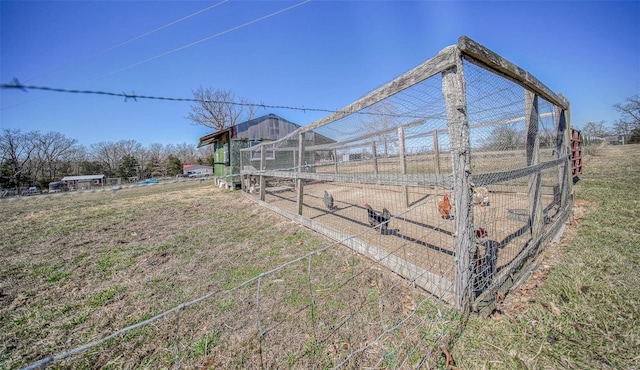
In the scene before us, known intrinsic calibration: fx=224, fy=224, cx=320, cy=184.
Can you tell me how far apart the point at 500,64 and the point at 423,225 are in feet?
8.84

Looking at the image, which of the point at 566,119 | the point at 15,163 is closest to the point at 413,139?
the point at 566,119

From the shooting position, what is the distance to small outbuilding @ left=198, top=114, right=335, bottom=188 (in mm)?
10609

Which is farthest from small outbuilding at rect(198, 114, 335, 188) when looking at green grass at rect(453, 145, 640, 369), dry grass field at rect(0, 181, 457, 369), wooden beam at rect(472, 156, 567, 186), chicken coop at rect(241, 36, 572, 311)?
green grass at rect(453, 145, 640, 369)

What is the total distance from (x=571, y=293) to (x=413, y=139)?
3.91m

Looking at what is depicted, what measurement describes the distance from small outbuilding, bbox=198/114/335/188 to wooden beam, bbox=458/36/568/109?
17.8 ft

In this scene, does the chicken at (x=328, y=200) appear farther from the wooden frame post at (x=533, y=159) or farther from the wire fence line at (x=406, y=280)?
the wooden frame post at (x=533, y=159)

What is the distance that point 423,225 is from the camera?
4.01 m

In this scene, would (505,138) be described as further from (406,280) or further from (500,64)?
(406,280)

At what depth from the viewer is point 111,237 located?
14.7 feet

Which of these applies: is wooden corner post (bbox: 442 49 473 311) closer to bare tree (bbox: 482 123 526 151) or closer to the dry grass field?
the dry grass field

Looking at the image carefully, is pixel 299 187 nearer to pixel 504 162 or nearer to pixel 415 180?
pixel 415 180

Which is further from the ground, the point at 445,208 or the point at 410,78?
the point at 410,78

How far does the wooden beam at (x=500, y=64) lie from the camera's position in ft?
5.63

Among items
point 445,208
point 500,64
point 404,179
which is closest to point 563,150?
point 445,208
